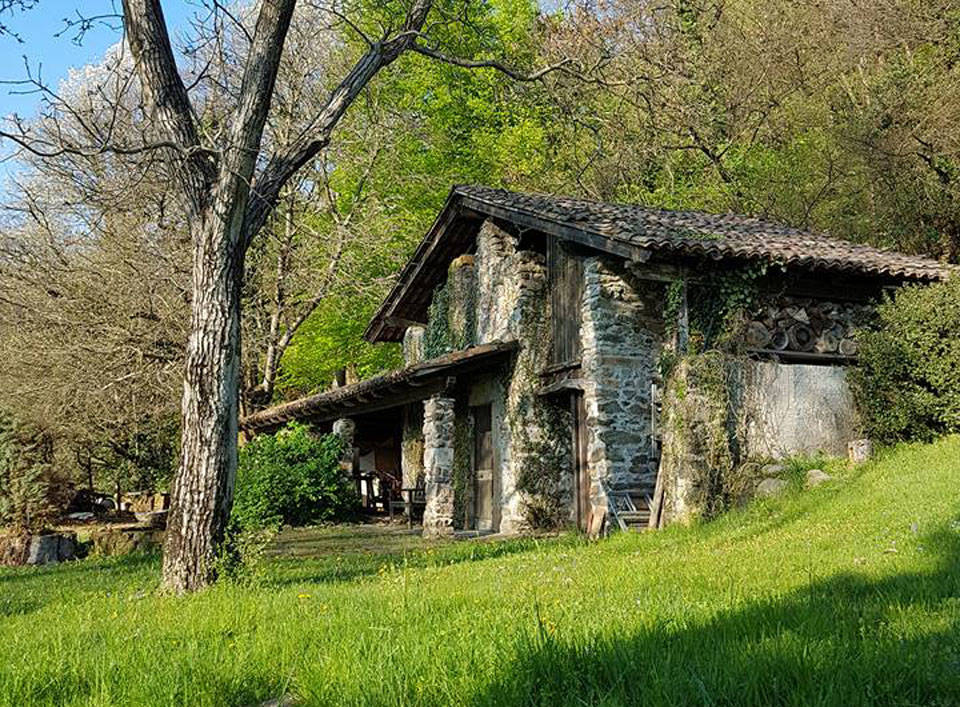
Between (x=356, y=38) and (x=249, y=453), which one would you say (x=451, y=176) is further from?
(x=249, y=453)

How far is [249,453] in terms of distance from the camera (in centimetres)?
1731

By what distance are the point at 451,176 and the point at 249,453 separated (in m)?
11.6

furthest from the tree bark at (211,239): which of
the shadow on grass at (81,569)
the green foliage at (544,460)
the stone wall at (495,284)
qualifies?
the stone wall at (495,284)

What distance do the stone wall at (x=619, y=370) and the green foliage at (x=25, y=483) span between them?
926 cm

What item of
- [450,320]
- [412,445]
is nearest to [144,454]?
[412,445]

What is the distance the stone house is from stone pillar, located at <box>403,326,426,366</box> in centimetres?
394

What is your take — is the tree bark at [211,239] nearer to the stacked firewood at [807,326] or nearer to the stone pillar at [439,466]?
the stacked firewood at [807,326]

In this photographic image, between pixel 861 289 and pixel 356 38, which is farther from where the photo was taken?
pixel 356 38

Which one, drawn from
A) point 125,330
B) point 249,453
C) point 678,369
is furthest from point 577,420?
point 125,330

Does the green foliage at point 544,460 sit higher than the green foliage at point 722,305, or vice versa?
the green foliage at point 722,305

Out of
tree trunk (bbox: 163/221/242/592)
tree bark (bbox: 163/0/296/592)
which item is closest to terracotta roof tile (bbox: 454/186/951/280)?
tree bark (bbox: 163/0/296/592)

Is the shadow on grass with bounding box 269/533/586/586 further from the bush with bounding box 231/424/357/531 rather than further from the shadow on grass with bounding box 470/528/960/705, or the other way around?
the bush with bounding box 231/424/357/531

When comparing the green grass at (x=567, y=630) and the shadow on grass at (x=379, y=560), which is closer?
the green grass at (x=567, y=630)

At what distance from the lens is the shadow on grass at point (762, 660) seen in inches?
114
